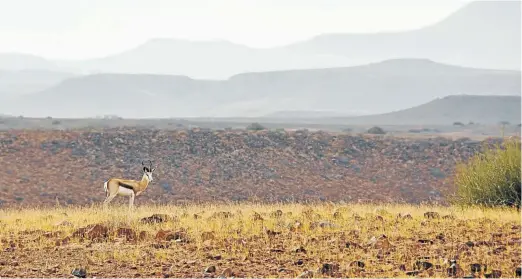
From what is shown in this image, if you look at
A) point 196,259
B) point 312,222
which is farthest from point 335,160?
point 196,259

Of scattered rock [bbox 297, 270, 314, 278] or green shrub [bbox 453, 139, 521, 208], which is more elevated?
green shrub [bbox 453, 139, 521, 208]

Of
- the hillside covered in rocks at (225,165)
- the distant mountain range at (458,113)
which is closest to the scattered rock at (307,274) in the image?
the hillside covered in rocks at (225,165)

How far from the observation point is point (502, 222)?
12.8 meters

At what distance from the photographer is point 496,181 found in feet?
53.4

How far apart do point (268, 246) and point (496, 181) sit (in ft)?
21.3

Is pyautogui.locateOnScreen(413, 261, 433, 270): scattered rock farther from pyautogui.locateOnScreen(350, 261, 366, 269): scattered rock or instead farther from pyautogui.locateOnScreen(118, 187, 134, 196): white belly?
pyautogui.locateOnScreen(118, 187, 134, 196): white belly

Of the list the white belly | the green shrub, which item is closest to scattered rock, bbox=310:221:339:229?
the green shrub

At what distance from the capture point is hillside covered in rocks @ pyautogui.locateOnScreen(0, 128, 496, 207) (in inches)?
1362

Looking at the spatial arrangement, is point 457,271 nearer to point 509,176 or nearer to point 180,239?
point 180,239

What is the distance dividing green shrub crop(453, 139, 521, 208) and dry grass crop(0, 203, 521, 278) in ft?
6.01

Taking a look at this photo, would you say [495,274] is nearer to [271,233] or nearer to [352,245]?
[352,245]

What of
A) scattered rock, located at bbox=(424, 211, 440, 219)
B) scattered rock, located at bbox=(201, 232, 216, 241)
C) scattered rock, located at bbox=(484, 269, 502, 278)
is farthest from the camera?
scattered rock, located at bbox=(424, 211, 440, 219)

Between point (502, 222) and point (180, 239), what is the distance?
4815 mm

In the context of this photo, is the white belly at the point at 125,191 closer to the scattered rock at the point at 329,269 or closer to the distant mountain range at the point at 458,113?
the scattered rock at the point at 329,269
